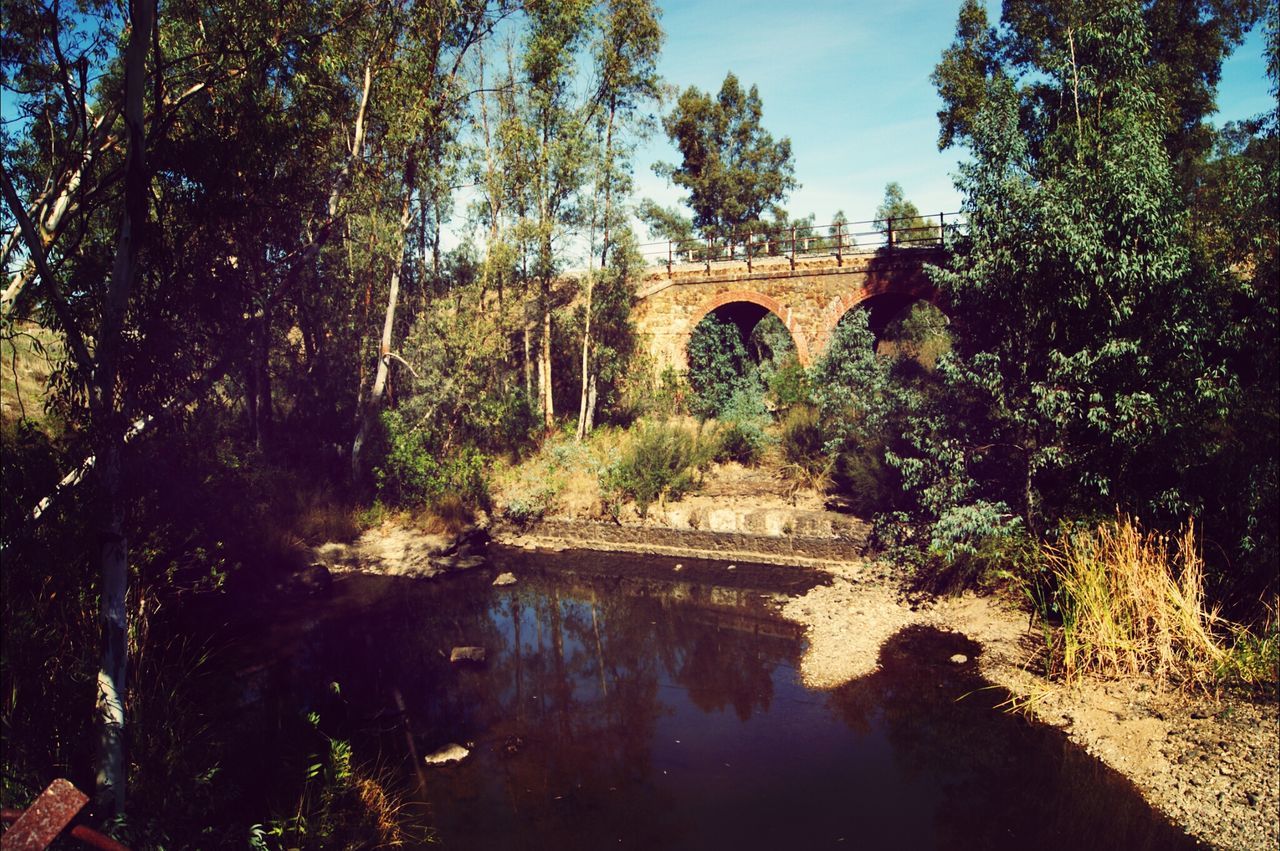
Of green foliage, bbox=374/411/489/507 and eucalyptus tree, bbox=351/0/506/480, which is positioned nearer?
eucalyptus tree, bbox=351/0/506/480

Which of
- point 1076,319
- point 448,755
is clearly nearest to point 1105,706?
point 1076,319

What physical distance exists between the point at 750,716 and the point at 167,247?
7.45 meters

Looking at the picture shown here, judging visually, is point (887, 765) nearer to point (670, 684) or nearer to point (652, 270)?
point (670, 684)

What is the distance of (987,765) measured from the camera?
7.66m

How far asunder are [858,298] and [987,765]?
14.7m

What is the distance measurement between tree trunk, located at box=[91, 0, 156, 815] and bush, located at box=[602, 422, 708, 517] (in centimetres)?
1135

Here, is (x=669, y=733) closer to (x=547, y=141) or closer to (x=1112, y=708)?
(x=1112, y=708)

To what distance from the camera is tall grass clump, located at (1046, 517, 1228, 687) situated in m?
7.88

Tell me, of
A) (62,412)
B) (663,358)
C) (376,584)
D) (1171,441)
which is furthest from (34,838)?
(663,358)

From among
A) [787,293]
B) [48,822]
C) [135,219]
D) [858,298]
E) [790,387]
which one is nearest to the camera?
[48,822]

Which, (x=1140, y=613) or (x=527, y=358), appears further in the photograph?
(x=527, y=358)

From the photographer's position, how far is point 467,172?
16938 millimetres

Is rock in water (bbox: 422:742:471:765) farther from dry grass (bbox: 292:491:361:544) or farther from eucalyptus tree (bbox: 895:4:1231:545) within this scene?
dry grass (bbox: 292:491:361:544)

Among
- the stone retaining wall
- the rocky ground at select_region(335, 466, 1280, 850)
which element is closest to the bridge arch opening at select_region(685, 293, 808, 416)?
the rocky ground at select_region(335, 466, 1280, 850)
